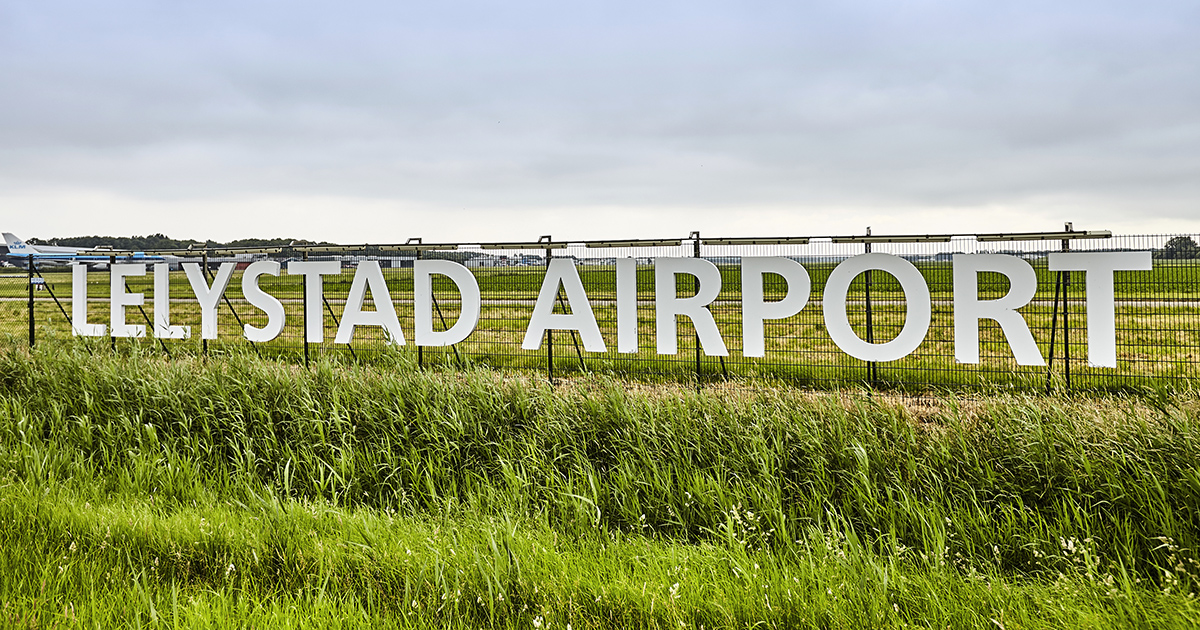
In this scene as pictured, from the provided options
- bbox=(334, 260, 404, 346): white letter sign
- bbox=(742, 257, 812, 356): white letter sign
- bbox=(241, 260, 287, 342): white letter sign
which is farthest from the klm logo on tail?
bbox=(742, 257, 812, 356): white letter sign

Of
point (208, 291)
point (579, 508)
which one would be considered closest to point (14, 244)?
point (208, 291)

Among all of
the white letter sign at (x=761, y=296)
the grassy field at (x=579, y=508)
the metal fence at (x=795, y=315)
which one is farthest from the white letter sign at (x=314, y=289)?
the white letter sign at (x=761, y=296)

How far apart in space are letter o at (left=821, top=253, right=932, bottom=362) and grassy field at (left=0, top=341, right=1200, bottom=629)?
112cm

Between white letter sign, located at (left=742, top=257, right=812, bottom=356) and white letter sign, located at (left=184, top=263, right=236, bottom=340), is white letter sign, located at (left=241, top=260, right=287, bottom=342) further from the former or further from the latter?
white letter sign, located at (left=742, top=257, right=812, bottom=356)

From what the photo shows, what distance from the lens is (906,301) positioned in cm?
887

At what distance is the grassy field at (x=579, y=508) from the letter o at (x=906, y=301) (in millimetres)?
1119

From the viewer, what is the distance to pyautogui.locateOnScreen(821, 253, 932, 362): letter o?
345 inches

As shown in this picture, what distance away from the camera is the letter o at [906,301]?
28.7 ft

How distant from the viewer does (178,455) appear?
6.34 metres

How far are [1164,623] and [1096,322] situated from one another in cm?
584

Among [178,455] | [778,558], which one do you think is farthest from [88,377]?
[778,558]

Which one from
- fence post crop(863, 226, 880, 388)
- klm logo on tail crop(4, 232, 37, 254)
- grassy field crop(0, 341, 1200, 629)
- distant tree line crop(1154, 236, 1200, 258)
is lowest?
grassy field crop(0, 341, 1200, 629)

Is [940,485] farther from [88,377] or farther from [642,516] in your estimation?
[88,377]

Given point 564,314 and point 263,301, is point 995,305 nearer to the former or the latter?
point 564,314
